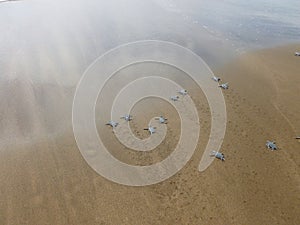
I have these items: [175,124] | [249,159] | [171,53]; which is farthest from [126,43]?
[249,159]

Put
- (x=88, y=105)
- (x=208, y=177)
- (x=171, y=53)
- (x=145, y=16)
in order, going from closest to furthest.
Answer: (x=208, y=177) < (x=88, y=105) < (x=171, y=53) < (x=145, y=16)

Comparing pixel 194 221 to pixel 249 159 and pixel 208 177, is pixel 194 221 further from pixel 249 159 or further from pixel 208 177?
pixel 249 159

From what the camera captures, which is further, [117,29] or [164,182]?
[117,29]

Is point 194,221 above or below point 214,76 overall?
below

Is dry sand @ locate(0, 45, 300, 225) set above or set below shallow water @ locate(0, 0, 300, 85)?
below

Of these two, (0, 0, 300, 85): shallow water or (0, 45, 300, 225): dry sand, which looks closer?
(0, 45, 300, 225): dry sand

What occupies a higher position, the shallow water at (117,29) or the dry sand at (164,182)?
the shallow water at (117,29)

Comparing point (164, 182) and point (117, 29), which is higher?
point (117, 29)

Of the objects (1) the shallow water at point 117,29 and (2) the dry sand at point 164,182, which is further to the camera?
(1) the shallow water at point 117,29
